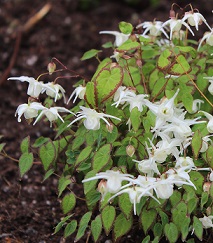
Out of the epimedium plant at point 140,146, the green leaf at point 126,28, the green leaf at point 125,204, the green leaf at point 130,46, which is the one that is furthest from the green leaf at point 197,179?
the green leaf at point 126,28

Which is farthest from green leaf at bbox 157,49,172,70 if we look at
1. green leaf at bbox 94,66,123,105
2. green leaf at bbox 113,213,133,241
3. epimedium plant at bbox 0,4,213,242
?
green leaf at bbox 113,213,133,241

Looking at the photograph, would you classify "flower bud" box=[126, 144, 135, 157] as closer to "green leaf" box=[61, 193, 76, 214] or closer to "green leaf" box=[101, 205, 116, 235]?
"green leaf" box=[101, 205, 116, 235]

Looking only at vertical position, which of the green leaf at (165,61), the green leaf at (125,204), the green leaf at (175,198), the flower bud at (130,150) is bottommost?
the green leaf at (175,198)

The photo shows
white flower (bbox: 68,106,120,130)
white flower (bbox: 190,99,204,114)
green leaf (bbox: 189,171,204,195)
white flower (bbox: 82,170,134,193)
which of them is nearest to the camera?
white flower (bbox: 82,170,134,193)

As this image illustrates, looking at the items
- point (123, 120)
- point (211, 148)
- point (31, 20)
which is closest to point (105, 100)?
point (123, 120)

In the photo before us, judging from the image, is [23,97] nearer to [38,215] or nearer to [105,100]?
[38,215]

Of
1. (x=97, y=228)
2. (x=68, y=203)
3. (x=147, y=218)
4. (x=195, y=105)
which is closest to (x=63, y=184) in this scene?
(x=68, y=203)

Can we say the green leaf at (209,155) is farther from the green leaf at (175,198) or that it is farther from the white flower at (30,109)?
the white flower at (30,109)

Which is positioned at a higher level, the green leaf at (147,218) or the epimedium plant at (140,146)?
the epimedium plant at (140,146)
